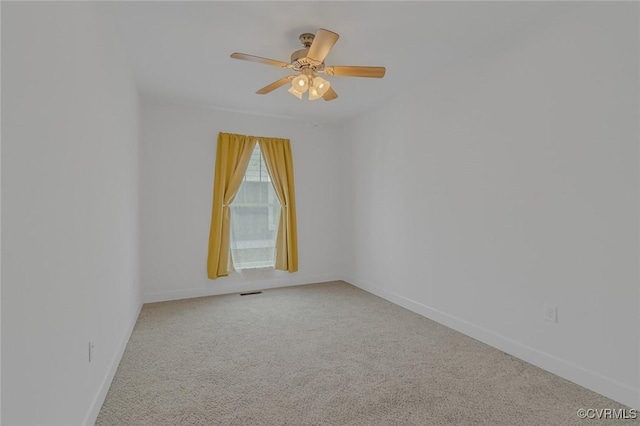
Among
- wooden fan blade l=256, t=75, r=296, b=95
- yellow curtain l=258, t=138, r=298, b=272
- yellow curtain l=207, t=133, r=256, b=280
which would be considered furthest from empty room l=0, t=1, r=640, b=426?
yellow curtain l=258, t=138, r=298, b=272

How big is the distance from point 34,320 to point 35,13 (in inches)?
40.6

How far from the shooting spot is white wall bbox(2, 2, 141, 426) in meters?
0.99

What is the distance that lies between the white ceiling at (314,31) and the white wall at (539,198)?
0.20 metres

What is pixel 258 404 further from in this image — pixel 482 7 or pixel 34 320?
pixel 482 7

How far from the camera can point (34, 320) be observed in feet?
3.63

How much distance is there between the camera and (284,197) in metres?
4.67

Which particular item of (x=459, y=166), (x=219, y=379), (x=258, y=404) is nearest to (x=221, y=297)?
(x=219, y=379)

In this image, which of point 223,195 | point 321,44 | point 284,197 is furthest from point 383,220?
point 321,44

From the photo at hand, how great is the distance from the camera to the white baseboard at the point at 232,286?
161 inches

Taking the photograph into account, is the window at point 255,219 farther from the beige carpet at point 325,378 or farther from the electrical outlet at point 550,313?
the electrical outlet at point 550,313

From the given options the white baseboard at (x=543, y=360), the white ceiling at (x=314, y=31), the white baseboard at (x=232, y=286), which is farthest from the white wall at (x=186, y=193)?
the white baseboard at (x=543, y=360)

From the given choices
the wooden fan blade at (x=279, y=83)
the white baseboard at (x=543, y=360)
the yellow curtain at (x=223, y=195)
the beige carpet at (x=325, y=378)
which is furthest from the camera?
the yellow curtain at (x=223, y=195)

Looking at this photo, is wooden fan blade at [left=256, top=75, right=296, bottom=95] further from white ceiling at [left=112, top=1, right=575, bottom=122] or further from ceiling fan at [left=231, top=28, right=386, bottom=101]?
white ceiling at [left=112, top=1, right=575, bottom=122]

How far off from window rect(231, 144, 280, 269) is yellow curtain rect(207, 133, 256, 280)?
13 cm
